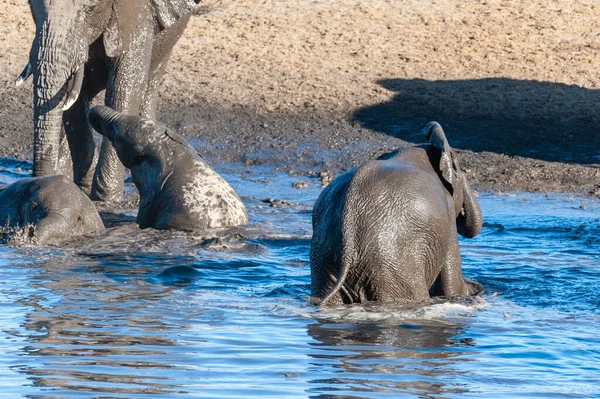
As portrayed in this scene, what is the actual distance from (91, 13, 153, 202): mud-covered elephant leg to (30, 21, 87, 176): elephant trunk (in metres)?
0.67

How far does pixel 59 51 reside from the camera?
10.0 m

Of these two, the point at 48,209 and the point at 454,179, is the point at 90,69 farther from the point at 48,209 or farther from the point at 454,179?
the point at 454,179

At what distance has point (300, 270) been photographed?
8.64 m

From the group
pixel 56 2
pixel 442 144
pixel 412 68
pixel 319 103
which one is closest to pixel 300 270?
pixel 442 144

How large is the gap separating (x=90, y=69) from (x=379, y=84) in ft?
18.8

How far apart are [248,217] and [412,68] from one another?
21.1ft

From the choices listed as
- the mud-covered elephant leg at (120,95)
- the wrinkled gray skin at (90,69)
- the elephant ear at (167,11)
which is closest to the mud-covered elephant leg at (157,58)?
the wrinkled gray skin at (90,69)

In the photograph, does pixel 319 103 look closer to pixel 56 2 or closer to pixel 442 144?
pixel 56 2

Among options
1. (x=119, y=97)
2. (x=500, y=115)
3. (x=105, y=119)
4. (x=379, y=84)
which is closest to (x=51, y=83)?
(x=105, y=119)

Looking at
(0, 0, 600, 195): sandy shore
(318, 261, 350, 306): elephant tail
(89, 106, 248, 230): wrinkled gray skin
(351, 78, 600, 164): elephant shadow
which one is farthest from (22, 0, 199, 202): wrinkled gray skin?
(318, 261, 350, 306): elephant tail

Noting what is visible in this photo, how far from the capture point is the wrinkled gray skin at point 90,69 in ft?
33.0

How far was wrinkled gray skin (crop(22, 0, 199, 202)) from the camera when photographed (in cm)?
1006

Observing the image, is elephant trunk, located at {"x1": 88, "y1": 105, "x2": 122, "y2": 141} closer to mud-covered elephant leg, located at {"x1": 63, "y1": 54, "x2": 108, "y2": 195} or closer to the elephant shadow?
mud-covered elephant leg, located at {"x1": 63, "y1": 54, "x2": 108, "y2": 195}

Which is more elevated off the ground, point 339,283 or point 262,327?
point 339,283
